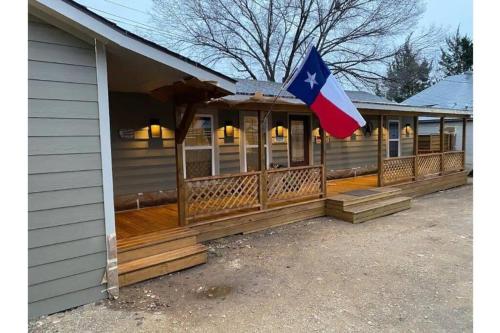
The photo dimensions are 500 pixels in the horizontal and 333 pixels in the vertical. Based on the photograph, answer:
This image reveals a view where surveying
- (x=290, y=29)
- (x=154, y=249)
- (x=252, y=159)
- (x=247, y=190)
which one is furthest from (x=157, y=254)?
(x=290, y=29)

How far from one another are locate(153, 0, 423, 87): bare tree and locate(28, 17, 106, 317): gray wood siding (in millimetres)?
15774

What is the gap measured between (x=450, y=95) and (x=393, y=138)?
8377 mm

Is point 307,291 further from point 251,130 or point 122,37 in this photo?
point 251,130

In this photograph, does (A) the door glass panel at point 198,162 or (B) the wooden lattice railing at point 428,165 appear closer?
(A) the door glass panel at point 198,162

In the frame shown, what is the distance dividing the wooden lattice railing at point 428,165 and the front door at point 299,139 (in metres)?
3.34

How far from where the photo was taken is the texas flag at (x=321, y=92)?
16.2ft

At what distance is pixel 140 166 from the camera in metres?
6.52

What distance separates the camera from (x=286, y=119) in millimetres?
8836

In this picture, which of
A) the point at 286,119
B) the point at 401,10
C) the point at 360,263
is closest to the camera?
the point at 360,263

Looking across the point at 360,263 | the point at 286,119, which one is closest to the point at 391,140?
the point at 286,119

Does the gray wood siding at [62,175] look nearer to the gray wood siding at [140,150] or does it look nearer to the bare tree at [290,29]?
the gray wood siding at [140,150]

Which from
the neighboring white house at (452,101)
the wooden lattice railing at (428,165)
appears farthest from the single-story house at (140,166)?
the neighboring white house at (452,101)

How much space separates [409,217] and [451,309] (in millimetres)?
4154
